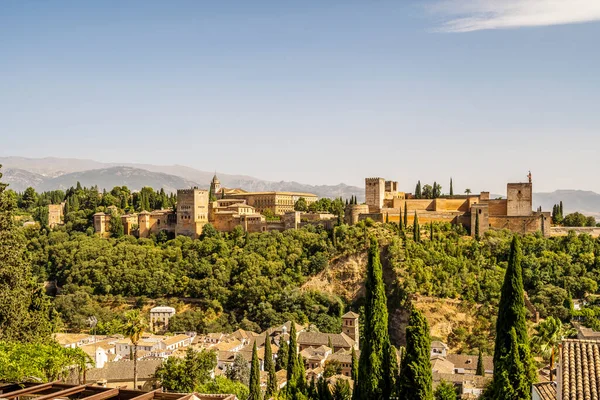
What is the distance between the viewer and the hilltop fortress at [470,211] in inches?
2470

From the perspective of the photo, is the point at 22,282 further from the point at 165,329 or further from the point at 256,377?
the point at 165,329

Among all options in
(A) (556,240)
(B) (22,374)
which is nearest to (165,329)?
(A) (556,240)

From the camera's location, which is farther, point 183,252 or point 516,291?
point 183,252

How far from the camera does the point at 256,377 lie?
33.7 m

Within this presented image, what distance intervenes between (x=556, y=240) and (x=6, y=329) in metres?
51.6

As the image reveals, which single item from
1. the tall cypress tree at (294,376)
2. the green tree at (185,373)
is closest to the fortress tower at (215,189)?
the tall cypress tree at (294,376)

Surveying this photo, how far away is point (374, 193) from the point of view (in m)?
68.2

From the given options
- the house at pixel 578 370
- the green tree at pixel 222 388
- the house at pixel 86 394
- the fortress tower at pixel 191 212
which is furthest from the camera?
the fortress tower at pixel 191 212

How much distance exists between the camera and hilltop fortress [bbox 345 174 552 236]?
62750mm

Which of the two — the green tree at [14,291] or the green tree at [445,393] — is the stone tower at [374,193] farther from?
the green tree at [14,291]

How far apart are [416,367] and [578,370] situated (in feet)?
25.9

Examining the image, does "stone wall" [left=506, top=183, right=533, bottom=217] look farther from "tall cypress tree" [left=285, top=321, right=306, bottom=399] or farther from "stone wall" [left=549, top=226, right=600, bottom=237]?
"tall cypress tree" [left=285, top=321, right=306, bottom=399]

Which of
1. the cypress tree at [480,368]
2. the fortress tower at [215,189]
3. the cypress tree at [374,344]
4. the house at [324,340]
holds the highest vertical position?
the fortress tower at [215,189]

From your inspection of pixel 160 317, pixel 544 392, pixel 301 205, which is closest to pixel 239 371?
pixel 160 317
